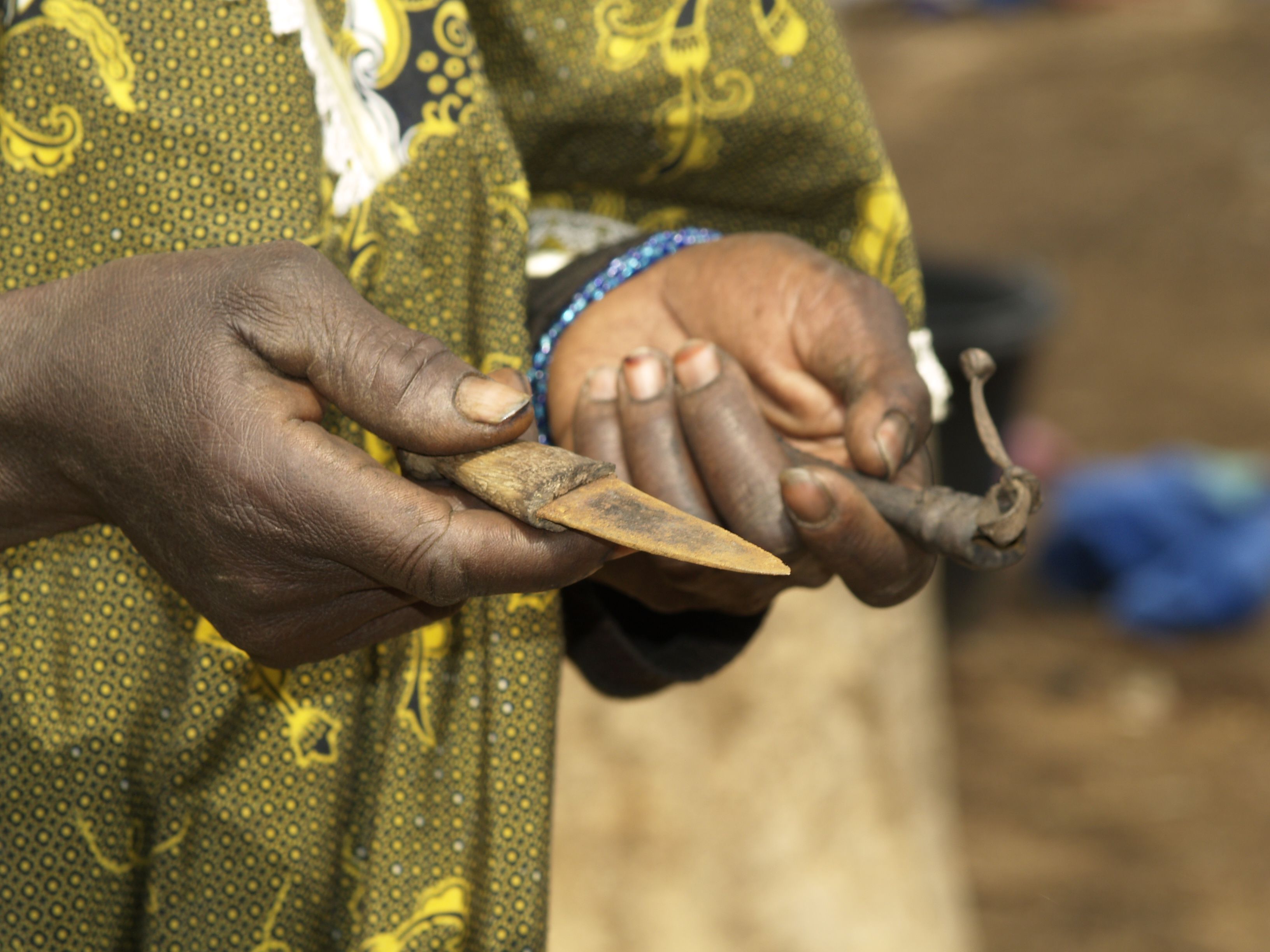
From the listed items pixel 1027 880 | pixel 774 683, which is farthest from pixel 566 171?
pixel 1027 880

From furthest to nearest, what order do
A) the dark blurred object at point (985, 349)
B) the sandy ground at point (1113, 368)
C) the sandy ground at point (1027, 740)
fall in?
the dark blurred object at point (985, 349)
the sandy ground at point (1113, 368)
the sandy ground at point (1027, 740)

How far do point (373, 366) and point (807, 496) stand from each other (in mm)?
349

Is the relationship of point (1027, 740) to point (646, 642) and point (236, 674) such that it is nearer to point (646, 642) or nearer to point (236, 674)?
point (646, 642)

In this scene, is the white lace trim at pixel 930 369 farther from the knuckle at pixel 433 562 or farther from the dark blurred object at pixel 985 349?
the dark blurred object at pixel 985 349

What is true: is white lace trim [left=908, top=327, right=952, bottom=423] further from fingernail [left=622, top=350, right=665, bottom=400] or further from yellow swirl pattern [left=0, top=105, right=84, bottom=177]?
yellow swirl pattern [left=0, top=105, right=84, bottom=177]

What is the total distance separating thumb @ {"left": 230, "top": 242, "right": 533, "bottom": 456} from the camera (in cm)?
72

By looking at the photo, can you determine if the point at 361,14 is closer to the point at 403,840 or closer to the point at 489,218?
the point at 489,218

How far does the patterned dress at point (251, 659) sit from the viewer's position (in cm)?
85

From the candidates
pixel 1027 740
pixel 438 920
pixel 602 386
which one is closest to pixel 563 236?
pixel 602 386

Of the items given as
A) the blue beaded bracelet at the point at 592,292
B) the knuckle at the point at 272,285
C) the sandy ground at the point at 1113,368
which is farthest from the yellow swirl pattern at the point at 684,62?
the sandy ground at the point at 1113,368

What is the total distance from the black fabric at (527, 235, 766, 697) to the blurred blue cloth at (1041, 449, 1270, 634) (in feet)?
10.2

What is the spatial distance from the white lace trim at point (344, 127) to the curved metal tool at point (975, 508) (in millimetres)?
Result: 414

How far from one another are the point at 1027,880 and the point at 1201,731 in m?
0.82

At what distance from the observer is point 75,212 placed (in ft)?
2.81
